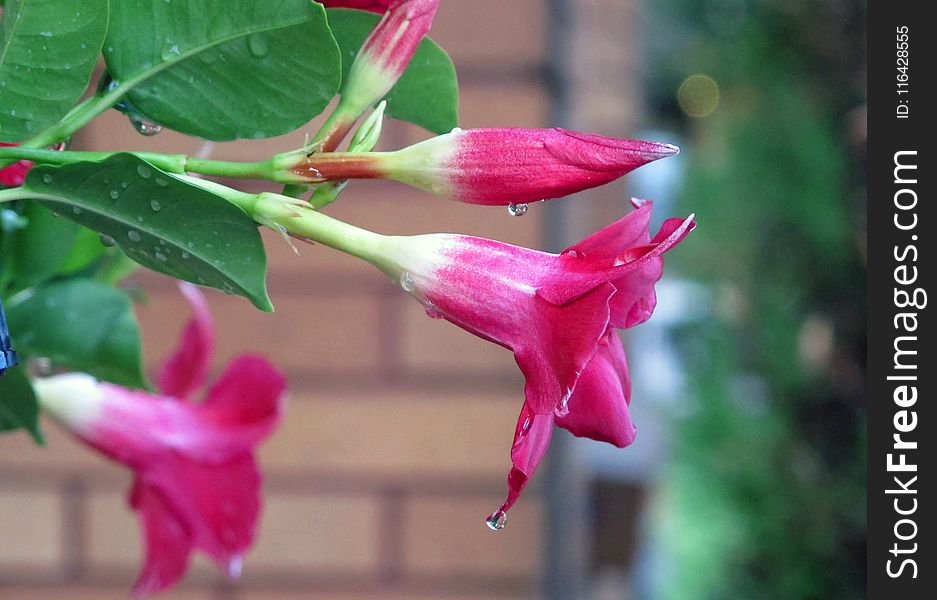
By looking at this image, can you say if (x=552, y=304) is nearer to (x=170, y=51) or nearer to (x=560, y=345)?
(x=560, y=345)

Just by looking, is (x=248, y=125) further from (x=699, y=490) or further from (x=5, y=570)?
(x=699, y=490)

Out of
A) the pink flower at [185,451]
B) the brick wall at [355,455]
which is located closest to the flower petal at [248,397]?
the pink flower at [185,451]

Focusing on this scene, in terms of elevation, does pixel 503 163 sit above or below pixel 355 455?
above

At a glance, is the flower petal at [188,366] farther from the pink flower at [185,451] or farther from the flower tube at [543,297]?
the flower tube at [543,297]

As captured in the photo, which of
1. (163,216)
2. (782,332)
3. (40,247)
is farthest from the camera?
(782,332)

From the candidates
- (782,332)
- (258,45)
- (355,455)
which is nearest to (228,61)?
(258,45)

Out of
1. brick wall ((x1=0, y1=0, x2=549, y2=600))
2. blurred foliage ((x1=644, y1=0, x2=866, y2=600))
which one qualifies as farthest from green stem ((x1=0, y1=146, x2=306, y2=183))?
blurred foliage ((x1=644, y1=0, x2=866, y2=600))

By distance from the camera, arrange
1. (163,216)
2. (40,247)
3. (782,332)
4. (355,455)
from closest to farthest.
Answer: (163,216) → (40,247) → (355,455) → (782,332)
